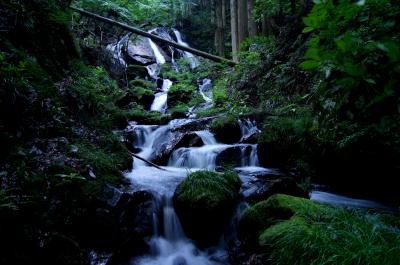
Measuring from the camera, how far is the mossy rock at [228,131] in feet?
33.0

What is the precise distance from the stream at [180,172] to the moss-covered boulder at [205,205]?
0.14 m

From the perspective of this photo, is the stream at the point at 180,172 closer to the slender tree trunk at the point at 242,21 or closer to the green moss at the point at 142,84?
the green moss at the point at 142,84

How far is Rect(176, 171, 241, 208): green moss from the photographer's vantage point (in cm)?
548

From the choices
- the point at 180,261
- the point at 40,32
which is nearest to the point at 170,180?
the point at 180,261

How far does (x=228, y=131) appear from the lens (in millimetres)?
10102

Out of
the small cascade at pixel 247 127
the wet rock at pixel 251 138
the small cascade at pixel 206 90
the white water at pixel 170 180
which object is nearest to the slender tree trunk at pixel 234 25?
the small cascade at pixel 206 90

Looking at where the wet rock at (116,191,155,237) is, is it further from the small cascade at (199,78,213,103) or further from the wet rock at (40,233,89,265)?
the small cascade at (199,78,213,103)

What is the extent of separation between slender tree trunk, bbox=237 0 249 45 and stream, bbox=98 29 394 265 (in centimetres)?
515

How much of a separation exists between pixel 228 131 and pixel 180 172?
2717 millimetres

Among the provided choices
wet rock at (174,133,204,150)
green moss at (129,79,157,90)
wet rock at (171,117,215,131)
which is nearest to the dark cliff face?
wet rock at (174,133,204,150)

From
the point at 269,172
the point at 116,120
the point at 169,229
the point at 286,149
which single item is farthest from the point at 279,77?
the point at 169,229

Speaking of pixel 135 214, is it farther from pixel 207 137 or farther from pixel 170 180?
pixel 207 137

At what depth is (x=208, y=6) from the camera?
29516mm

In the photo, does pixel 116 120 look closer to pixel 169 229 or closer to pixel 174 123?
pixel 174 123
